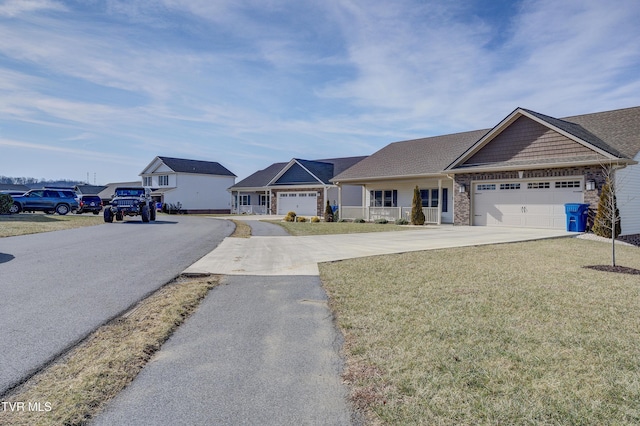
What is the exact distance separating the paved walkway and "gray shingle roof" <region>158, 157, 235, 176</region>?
4334 cm

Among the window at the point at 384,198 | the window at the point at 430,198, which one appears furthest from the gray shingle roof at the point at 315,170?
the window at the point at 430,198

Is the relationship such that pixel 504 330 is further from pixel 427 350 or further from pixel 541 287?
pixel 541 287

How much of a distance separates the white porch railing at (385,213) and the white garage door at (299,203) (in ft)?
17.9

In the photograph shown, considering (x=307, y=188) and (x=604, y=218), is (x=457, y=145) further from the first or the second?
(x=307, y=188)

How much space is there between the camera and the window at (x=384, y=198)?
27750 mm

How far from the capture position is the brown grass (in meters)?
2.88

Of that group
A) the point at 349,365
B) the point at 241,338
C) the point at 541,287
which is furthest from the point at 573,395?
the point at 541,287

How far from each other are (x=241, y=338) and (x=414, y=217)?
1959cm

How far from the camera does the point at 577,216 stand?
655 inches

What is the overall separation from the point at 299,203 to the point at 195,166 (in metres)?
20.5

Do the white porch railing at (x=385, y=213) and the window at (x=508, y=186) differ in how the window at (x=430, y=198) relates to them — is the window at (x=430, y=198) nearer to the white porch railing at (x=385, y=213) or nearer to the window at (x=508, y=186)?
the white porch railing at (x=385, y=213)

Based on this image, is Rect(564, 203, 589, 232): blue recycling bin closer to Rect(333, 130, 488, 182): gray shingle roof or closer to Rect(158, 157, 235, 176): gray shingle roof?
Rect(333, 130, 488, 182): gray shingle roof

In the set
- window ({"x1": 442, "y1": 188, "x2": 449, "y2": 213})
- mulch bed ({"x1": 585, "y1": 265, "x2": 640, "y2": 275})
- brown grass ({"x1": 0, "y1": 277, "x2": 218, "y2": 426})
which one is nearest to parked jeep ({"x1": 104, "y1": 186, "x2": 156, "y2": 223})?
window ({"x1": 442, "y1": 188, "x2": 449, "y2": 213})

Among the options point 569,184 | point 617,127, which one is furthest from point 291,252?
point 617,127
